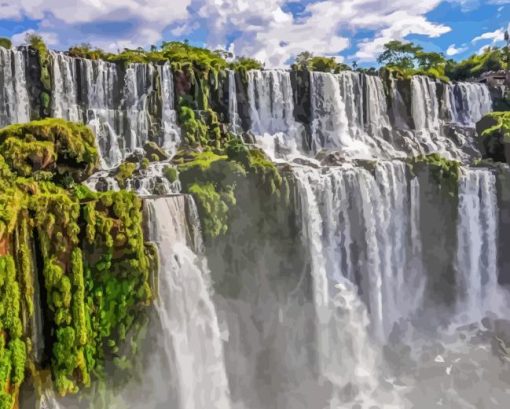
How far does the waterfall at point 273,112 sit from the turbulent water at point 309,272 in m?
0.06

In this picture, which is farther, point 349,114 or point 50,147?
point 349,114

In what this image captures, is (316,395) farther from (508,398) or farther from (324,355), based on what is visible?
(508,398)

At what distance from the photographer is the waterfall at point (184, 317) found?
40.2 feet

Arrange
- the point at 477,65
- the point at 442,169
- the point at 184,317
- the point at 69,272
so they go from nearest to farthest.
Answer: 1. the point at 69,272
2. the point at 184,317
3. the point at 442,169
4. the point at 477,65

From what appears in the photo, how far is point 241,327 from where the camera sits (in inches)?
571

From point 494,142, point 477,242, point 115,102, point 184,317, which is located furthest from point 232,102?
point 184,317

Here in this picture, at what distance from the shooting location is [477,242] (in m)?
20.0

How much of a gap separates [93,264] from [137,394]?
10.2 feet

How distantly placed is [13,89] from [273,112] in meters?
10.3

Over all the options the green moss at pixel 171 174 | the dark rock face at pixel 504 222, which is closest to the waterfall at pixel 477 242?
the dark rock face at pixel 504 222

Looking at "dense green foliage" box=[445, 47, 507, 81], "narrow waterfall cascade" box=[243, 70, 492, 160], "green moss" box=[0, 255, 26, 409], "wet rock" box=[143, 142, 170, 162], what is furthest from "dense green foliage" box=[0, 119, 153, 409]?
"dense green foliage" box=[445, 47, 507, 81]

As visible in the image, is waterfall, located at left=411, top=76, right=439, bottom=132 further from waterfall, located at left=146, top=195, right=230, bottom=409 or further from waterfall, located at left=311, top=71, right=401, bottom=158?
waterfall, located at left=146, top=195, right=230, bottom=409

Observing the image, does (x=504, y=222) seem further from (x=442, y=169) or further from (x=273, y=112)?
(x=273, y=112)

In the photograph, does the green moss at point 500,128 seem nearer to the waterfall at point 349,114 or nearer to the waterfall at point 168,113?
the waterfall at point 349,114
